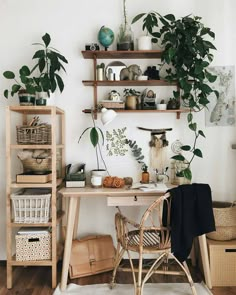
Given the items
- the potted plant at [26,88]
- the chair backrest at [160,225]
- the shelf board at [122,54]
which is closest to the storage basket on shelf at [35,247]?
the chair backrest at [160,225]

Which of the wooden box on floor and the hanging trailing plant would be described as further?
the hanging trailing plant

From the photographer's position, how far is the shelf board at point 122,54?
8.61ft

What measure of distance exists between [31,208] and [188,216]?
47.9 inches

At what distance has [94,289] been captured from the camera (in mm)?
2326

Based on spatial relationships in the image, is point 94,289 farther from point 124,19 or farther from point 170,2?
point 170,2

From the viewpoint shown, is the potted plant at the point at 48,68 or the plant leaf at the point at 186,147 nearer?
the potted plant at the point at 48,68

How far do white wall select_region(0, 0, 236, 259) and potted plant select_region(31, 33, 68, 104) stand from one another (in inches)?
8.2

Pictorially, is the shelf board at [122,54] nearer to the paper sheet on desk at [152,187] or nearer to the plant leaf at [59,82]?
the plant leaf at [59,82]

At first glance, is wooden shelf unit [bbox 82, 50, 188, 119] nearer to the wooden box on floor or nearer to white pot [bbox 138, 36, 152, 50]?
white pot [bbox 138, 36, 152, 50]

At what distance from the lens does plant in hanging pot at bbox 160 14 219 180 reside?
247 centimetres

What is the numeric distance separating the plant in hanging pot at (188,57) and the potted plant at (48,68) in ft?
2.97

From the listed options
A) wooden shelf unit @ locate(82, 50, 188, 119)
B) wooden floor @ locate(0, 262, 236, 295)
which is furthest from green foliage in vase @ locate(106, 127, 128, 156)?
wooden floor @ locate(0, 262, 236, 295)

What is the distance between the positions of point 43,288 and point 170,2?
2.72 m

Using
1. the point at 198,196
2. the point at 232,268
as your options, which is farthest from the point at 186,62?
the point at 232,268
